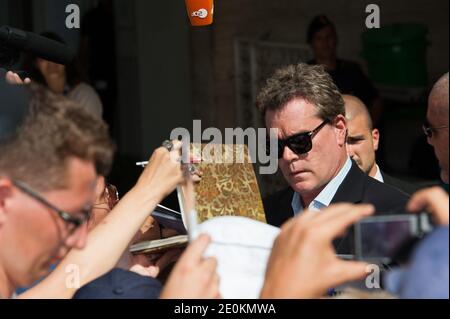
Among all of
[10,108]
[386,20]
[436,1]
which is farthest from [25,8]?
[10,108]

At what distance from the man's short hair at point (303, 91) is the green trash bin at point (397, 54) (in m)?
3.17

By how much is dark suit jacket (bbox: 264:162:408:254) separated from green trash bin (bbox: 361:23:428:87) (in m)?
3.18

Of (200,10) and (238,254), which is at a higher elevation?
(200,10)

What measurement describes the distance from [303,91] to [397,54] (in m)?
3.43

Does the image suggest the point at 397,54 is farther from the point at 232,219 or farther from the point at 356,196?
the point at 232,219

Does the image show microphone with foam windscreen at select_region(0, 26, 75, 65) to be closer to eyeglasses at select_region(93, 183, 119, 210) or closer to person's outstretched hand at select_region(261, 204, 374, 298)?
eyeglasses at select_region(93, 183, 119, 210)

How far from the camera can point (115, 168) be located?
16.7 feet

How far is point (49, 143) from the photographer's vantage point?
168 cm

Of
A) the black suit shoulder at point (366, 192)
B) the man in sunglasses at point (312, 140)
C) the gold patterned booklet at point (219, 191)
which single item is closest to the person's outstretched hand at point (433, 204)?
the gold patterned booklet at point (219, 191)

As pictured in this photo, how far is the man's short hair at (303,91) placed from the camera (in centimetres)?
318

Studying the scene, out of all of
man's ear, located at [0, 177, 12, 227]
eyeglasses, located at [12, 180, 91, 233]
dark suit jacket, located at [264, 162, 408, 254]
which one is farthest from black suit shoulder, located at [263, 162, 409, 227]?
man's ear, located at [0, 177, 12, 227]

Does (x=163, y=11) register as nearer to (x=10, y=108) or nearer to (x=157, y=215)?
A: (x=157, y=215)

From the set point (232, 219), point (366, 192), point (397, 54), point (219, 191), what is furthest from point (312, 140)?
point (397, 54)
